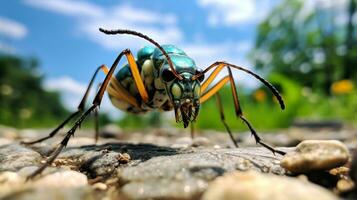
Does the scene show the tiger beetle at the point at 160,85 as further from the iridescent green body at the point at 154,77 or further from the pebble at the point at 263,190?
the pebble at the point at 263,190

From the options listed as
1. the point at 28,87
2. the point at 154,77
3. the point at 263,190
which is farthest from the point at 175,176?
the point at 28,87

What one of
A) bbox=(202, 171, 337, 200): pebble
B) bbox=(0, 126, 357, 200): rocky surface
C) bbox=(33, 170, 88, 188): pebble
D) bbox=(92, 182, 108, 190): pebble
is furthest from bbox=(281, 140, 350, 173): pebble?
bbox=(33, 170, 88, 188): pebble

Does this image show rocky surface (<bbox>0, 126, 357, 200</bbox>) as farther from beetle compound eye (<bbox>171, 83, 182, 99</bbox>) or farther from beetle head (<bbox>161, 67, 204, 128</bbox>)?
beetle compound eye (<bbox>171, 83, 182, 99</bbox>)

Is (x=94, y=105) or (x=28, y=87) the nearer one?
(x=94, y=105)

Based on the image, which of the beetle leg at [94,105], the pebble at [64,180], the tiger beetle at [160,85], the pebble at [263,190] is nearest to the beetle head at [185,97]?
the tiger beetle at [160,85]

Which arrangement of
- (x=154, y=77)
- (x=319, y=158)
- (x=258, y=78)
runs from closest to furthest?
(x=319, y=158) → (x=258, y=78) → (x=154, y=77)

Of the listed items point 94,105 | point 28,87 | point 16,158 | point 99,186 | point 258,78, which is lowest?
point 99,186

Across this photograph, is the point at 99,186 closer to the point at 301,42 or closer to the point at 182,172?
the point at 182,172

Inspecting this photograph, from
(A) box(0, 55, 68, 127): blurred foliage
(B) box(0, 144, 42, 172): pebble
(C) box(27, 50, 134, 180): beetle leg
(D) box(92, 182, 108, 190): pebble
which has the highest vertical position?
(A) box(0, 55, 68, 127): blurred foliage
